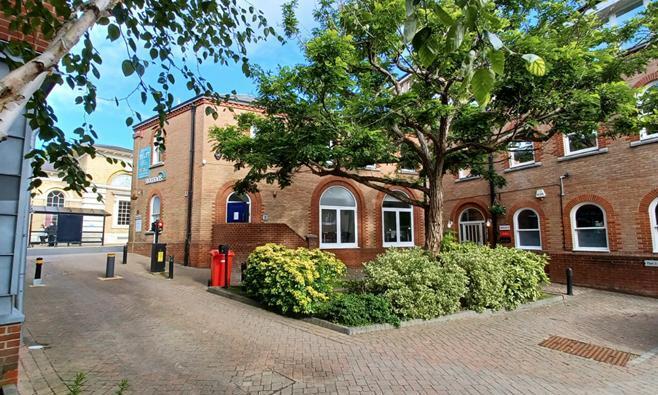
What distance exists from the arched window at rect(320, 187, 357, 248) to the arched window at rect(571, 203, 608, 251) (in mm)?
9019

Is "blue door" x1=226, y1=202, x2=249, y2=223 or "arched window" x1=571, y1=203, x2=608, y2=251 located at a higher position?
"blue door" x1=226, y1=202, x2=249, y2=223

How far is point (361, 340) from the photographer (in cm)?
639

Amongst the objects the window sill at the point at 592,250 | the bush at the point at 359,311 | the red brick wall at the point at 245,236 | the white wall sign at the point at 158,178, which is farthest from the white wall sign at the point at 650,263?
the white wall sign at the point at 158,178

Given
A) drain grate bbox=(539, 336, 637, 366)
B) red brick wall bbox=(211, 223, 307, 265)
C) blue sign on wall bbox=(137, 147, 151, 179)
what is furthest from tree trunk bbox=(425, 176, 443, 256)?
blue sign on wall bbox=(137, 147, 151, 179)

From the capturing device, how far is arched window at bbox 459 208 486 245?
18188 mm

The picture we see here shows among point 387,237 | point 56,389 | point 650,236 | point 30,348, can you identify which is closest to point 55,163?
point 56,389

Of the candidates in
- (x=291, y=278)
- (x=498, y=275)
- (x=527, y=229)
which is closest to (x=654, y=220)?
(x=527, y=229)

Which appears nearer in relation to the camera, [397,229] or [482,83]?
[482,83]

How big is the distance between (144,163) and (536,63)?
21.1m

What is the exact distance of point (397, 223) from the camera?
19.6 metres

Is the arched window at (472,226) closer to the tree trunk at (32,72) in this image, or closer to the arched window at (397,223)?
the arched window at (397,223)

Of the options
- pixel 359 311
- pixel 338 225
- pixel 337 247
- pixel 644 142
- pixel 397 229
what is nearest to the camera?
pixel 359 311

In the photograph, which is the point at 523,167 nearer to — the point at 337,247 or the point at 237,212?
the point at 337,247

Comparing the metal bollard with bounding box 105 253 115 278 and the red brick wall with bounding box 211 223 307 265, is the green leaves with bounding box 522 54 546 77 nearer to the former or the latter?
the red brick wall with bounding box 211 223 307 265
